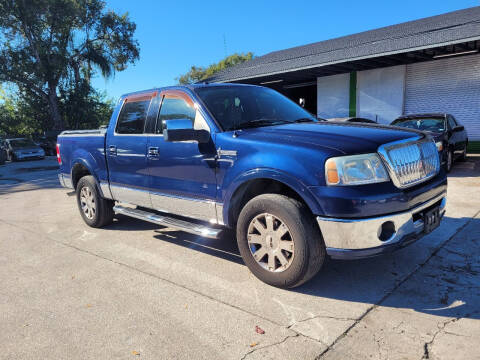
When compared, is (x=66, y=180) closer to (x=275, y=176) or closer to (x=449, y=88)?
(x=275, y=176)

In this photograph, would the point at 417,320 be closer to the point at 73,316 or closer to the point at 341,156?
the point at 341,156

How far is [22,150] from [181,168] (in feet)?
73.0

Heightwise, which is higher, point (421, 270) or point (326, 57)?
point (326, 57)

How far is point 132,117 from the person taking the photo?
457 centimetres

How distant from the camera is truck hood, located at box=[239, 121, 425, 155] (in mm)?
2760

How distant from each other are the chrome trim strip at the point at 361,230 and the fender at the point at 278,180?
132 mm

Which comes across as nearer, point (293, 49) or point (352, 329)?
point (352, 329)

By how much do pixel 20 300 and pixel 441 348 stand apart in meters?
3.42

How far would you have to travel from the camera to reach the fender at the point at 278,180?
277 cm

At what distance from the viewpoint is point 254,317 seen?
107 inches

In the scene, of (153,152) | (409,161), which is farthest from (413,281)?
(153,152)

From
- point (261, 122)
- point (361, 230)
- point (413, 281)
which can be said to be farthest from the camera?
point (261, 122)

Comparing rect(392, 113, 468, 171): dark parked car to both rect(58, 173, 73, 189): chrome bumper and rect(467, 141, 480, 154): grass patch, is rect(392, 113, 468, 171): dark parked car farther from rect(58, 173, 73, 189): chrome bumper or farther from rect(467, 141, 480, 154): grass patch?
rect(58, 173, 73, 189): chrome bumper

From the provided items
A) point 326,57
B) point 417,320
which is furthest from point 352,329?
point 326,57
